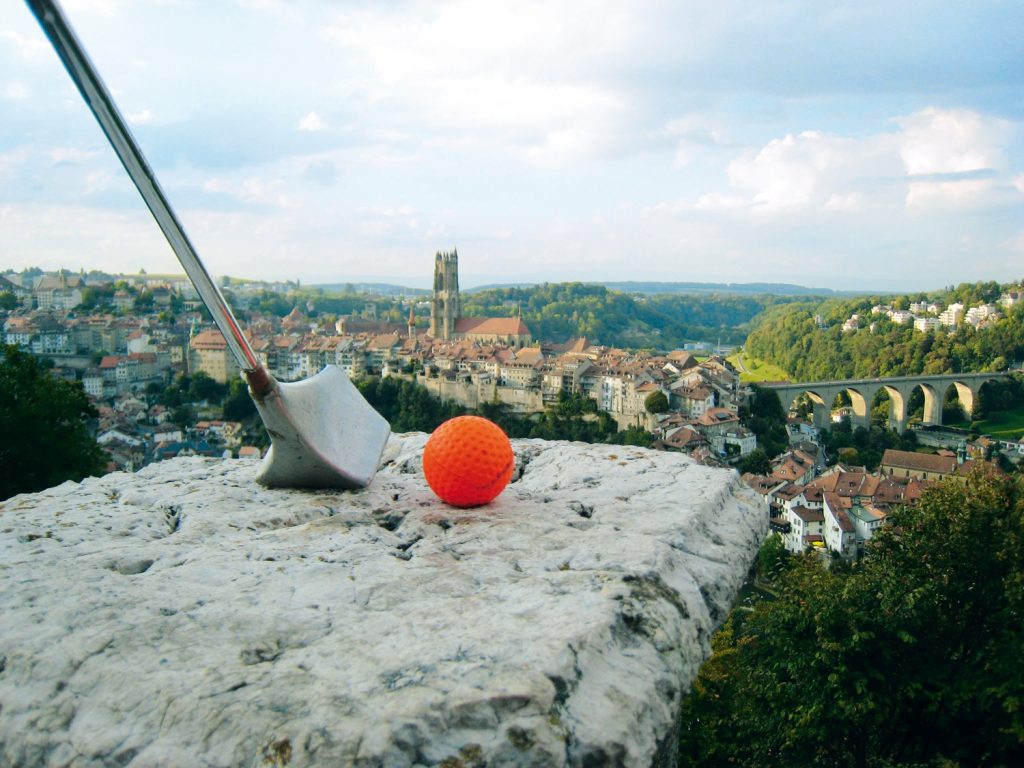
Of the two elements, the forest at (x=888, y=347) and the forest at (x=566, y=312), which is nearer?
the forest at (x=888, y=347)

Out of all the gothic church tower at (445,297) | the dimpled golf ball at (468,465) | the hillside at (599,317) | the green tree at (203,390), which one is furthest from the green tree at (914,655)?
the hillside at (599,317)

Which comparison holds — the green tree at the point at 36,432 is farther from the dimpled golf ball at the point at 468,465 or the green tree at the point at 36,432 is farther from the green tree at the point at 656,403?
the green tree at the point at 656,403

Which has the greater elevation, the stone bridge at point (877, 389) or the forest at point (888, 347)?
the forest at point (888, 347)

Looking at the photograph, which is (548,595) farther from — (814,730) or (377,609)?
(814,730)

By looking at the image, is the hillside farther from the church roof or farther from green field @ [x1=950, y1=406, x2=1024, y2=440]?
green field @ [x1=950, y1=406, x2=1024, y2=440]

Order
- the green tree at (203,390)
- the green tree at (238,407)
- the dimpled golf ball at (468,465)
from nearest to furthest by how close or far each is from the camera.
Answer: the dimpled golf ball at (468,465) < the green tree at (238,407) < the green tree at (203,390)

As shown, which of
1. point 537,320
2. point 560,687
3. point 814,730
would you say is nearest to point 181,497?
point 560,687
